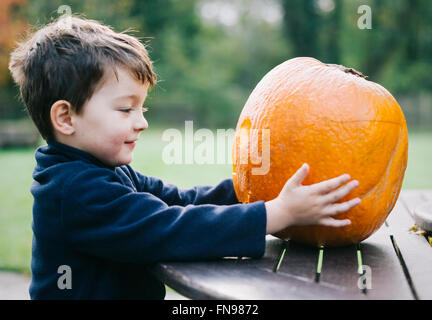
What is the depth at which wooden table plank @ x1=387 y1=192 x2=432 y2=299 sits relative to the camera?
1.22 meters

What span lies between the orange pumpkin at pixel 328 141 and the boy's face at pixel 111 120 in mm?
426

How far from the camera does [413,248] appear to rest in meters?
1.55

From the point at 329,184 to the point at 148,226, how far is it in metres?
0.57

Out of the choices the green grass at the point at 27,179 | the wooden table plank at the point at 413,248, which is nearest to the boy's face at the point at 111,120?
the wooden table plank at the point at 413,248

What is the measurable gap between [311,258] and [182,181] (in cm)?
634

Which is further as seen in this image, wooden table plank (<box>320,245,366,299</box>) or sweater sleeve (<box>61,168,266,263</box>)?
sweater sleeve (<box>61,168,266,263</box>)

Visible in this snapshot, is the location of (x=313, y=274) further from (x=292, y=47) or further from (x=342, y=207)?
(x=292, y=47)

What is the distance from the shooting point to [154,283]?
1685 mm

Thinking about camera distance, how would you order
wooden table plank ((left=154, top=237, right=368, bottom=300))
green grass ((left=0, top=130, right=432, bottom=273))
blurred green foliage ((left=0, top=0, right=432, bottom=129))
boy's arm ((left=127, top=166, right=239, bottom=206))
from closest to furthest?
wooden table plank ((left=154, top=237, right=368, bottom=300)) → boy's arm ((left=127, top=166, right=239, bottom=206)) → green grass ((left=0, top=130, right=432, bottom=273)) → blurred green foliage ((left=0, top=0, right=432, bottom=129))

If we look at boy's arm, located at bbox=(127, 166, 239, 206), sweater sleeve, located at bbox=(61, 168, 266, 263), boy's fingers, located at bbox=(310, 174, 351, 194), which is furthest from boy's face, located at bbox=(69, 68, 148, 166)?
boy's fingers, located at bbox=(310, 174, 351, 194)

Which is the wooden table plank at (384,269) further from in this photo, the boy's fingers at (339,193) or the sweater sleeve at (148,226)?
the sweater sleeve at (148,226)

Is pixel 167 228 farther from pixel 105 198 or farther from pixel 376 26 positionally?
pixel 376 26

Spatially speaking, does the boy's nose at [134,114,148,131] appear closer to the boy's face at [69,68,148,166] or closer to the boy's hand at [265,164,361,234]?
the boy's face at [69,68,148,166]

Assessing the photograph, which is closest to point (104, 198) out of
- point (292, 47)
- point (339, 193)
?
point (339, 193)
